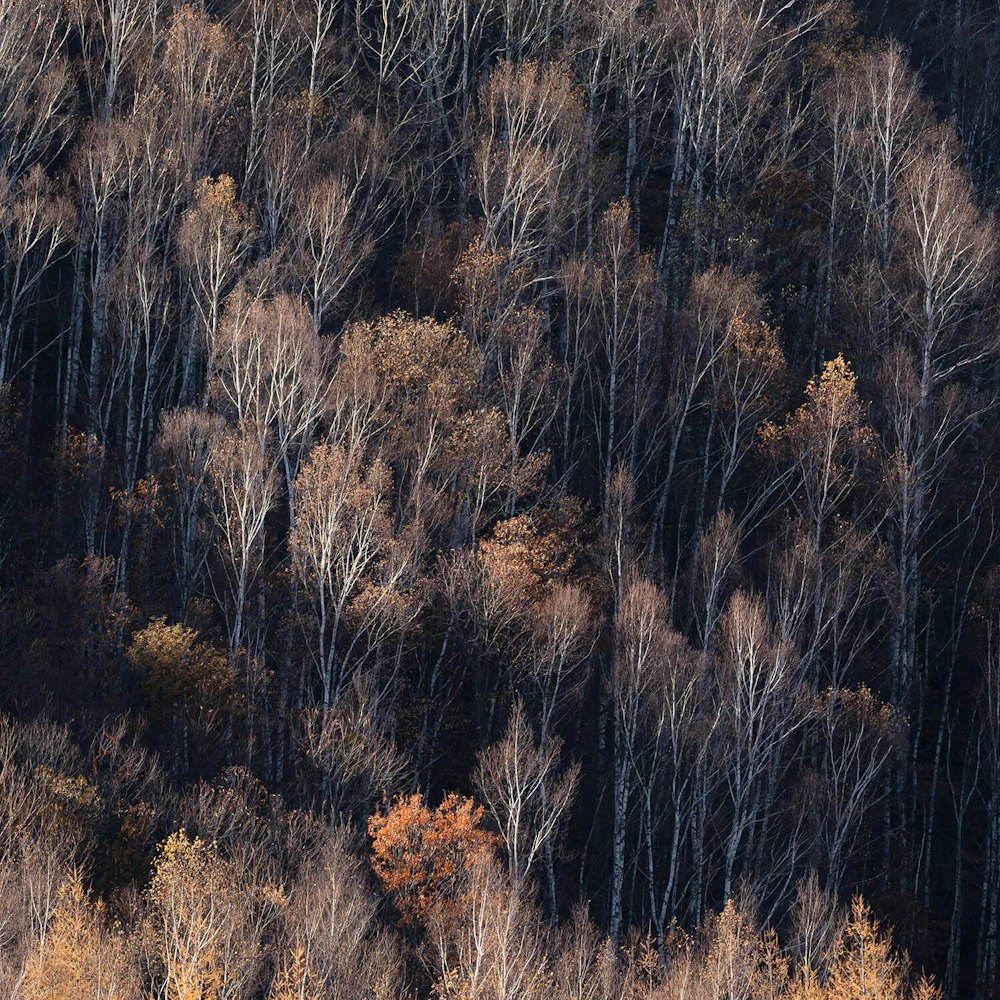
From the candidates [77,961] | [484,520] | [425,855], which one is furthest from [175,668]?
[77,961]

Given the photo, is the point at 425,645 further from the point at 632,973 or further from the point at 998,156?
the point at 998,156

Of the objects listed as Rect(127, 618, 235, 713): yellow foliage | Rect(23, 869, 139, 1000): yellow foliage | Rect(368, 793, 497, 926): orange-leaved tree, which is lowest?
Rect(23, 869, 139, 1000): yellow foliage

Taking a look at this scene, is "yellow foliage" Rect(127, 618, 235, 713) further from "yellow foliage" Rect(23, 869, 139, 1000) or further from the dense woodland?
"yellow foliage" Rect(23, 869, 139, 1000)

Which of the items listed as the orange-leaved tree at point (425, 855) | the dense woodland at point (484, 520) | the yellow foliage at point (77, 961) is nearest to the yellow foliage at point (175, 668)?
the dense woodland at point (484, 520)

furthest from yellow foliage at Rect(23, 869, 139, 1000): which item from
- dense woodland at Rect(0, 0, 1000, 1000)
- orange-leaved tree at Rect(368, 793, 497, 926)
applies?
orange-leaved tree at Rect(368, 793, 497, 926)

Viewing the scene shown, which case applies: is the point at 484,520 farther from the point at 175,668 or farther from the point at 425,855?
the point at 425,855

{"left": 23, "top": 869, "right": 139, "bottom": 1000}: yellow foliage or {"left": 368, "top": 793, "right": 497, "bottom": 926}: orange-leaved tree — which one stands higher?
{"left": 368, "top": 793, "right": 497, "bottom": 926}: orange-leaved tree
